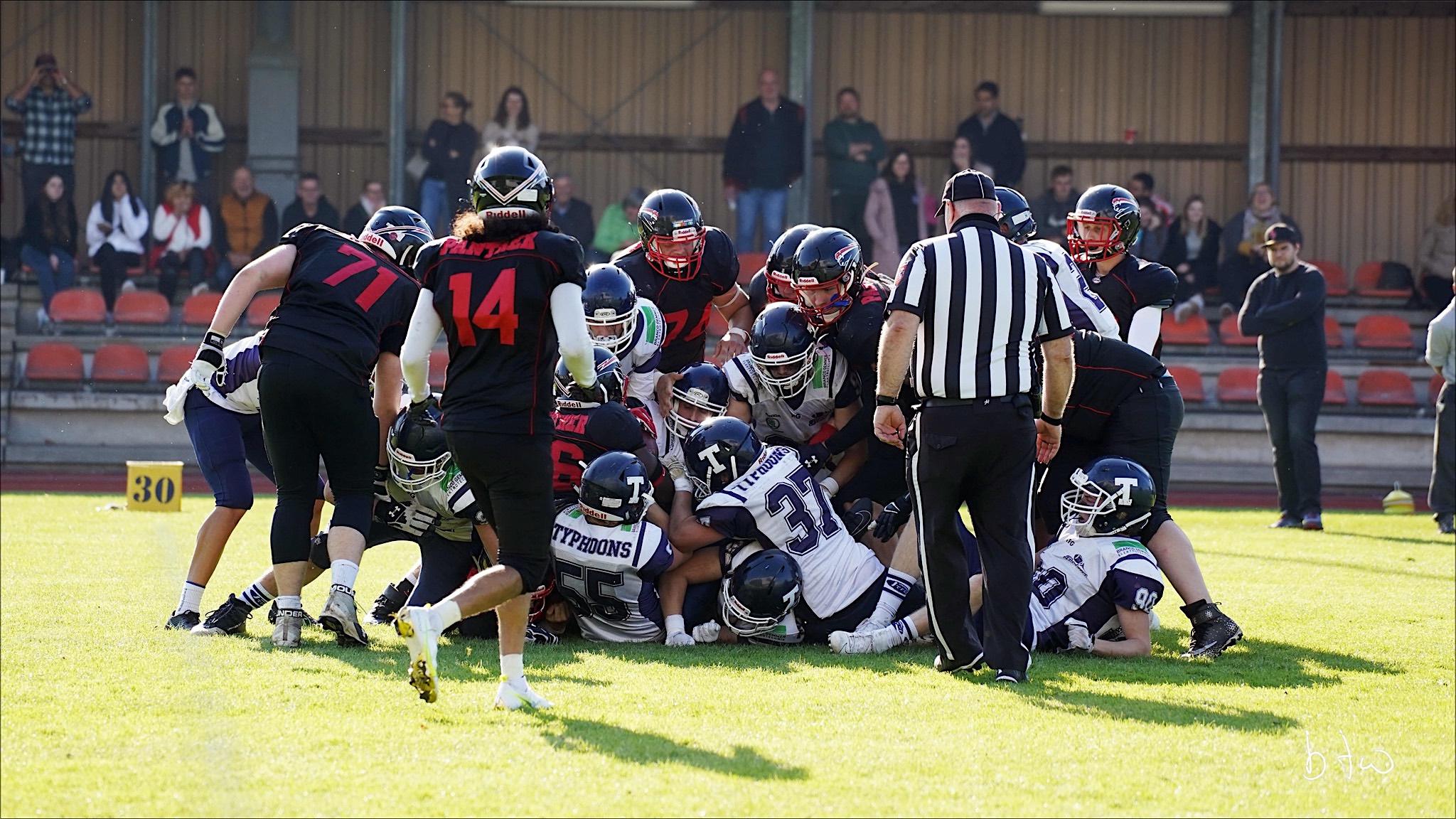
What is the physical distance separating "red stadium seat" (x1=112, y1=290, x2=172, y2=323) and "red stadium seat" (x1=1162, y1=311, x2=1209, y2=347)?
11.3m

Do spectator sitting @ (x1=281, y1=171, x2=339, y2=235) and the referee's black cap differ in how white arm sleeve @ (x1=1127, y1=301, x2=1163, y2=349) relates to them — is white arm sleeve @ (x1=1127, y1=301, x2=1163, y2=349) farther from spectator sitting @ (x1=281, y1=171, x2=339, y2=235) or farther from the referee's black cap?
spectator sitting @ (x1=281, y1=171, x2=339, y2=235)

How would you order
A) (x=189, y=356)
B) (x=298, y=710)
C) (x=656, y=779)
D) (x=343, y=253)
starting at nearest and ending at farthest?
(x=656, y=779)
(x=298, y=710)
(x=343, y=253)
(x=189, y=356)

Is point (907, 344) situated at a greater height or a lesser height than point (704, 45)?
lesser

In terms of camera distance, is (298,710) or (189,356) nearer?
(298,710)

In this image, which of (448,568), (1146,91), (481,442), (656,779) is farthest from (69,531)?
(1146,91)

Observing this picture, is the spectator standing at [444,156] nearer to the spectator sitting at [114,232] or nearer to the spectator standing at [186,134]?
the spectator standing at [186,134]

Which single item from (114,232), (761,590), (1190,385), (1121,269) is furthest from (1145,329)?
(114,232)

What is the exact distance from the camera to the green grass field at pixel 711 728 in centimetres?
403

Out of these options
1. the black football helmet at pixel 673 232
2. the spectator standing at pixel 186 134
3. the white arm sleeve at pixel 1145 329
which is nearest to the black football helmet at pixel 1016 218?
the white arm sleeve at pixel 1145 329

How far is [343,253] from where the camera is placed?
6.48 m

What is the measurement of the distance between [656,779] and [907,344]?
2101mm

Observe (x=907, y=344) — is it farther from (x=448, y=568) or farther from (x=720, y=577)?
(x=448, y=568)

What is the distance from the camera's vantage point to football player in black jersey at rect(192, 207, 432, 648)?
6.27m

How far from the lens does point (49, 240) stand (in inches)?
693
